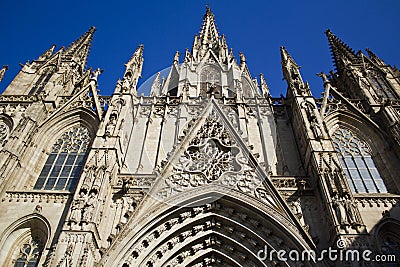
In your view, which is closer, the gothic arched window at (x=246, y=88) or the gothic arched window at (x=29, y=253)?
the gothic arched window at (x=29, y=253)

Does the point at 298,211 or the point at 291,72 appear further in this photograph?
the point at 291,72

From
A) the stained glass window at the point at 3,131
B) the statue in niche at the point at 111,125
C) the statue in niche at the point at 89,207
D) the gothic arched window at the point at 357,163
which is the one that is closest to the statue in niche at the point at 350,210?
the gothic arched window at the point at 357,163

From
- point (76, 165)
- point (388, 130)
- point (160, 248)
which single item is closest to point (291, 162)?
point (388, 130)

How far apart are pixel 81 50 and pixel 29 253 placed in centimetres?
1787

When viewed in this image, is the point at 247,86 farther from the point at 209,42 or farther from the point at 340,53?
the point at 209,42

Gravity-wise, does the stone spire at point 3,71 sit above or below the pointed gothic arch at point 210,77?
below

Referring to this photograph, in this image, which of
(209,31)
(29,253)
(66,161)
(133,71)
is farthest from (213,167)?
(209,31)

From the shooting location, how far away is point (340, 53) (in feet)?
85.1

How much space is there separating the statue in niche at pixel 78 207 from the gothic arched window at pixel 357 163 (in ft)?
33.6

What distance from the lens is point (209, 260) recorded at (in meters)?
12.8

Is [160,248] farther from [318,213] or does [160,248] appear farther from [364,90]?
[364,90]

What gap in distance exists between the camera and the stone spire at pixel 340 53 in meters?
24.1

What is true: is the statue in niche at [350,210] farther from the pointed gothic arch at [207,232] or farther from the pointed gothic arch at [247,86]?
the pointed gothic arch at [247,86]

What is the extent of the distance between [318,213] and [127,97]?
9848mm
